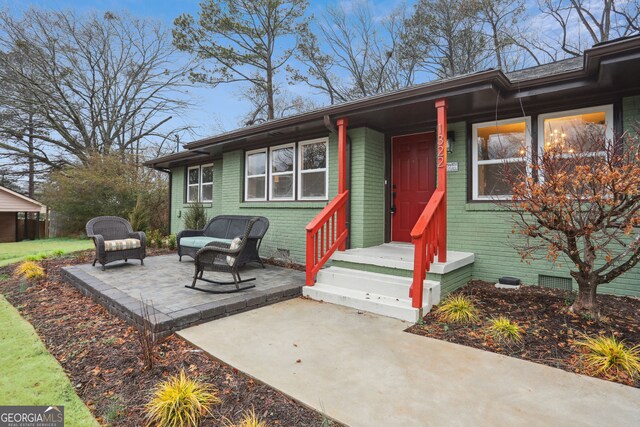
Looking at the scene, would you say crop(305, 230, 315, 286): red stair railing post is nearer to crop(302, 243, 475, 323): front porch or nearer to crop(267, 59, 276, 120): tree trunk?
crop(302, 243, 475, 323): front porch

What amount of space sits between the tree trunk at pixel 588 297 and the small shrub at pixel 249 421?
3.39 metres

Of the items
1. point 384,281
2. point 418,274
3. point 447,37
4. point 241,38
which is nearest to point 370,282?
point 384,281

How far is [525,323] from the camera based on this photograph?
3.27 m

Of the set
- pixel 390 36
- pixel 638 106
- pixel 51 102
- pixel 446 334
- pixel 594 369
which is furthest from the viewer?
pixel 51 102

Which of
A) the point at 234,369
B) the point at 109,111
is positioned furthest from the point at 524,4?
the point at 109,111

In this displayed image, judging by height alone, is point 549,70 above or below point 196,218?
above

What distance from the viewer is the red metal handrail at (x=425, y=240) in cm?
364

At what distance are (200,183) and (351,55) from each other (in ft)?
33.7

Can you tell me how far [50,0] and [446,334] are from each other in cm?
2354

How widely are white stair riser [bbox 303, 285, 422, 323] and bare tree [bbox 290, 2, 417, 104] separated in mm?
12861

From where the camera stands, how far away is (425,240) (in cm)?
384

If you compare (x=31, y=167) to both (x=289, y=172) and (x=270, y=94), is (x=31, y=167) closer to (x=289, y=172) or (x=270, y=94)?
(x=270, y=94)

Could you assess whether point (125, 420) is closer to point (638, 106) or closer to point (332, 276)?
point (332, 276)

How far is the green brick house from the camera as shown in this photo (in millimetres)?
3963
